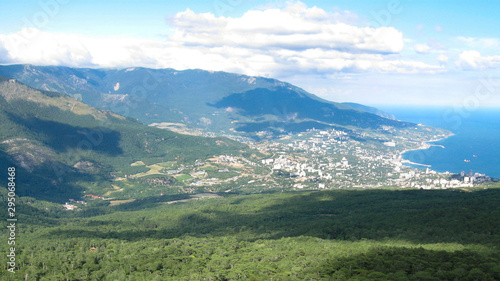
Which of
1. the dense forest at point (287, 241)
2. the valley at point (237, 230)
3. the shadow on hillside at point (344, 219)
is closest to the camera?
the dense forest at point (287, 241)

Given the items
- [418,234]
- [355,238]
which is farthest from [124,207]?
[418,234]

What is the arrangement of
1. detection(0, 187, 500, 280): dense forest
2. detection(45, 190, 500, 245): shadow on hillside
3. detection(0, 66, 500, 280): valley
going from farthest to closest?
detection(45, 190, 500, 245): shadow on hillside, detection(0, 66, 500, 280): valley, detection(0, 187, 500, 280): dense forest

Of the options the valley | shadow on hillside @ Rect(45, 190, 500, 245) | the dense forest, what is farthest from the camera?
shadow on hillside @ Rect(45, 190, 500, 245)

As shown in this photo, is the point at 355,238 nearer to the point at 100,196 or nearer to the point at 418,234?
the point at 418,234

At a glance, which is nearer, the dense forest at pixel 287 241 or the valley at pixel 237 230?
the dense forest at pixel 287 241

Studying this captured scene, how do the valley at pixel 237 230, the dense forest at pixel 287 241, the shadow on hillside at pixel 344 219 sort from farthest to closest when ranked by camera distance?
1. the shadow on hillside at pixel 344 219
2. the valley at pixel 237 230
3. the dense forest at pixel 287 241
